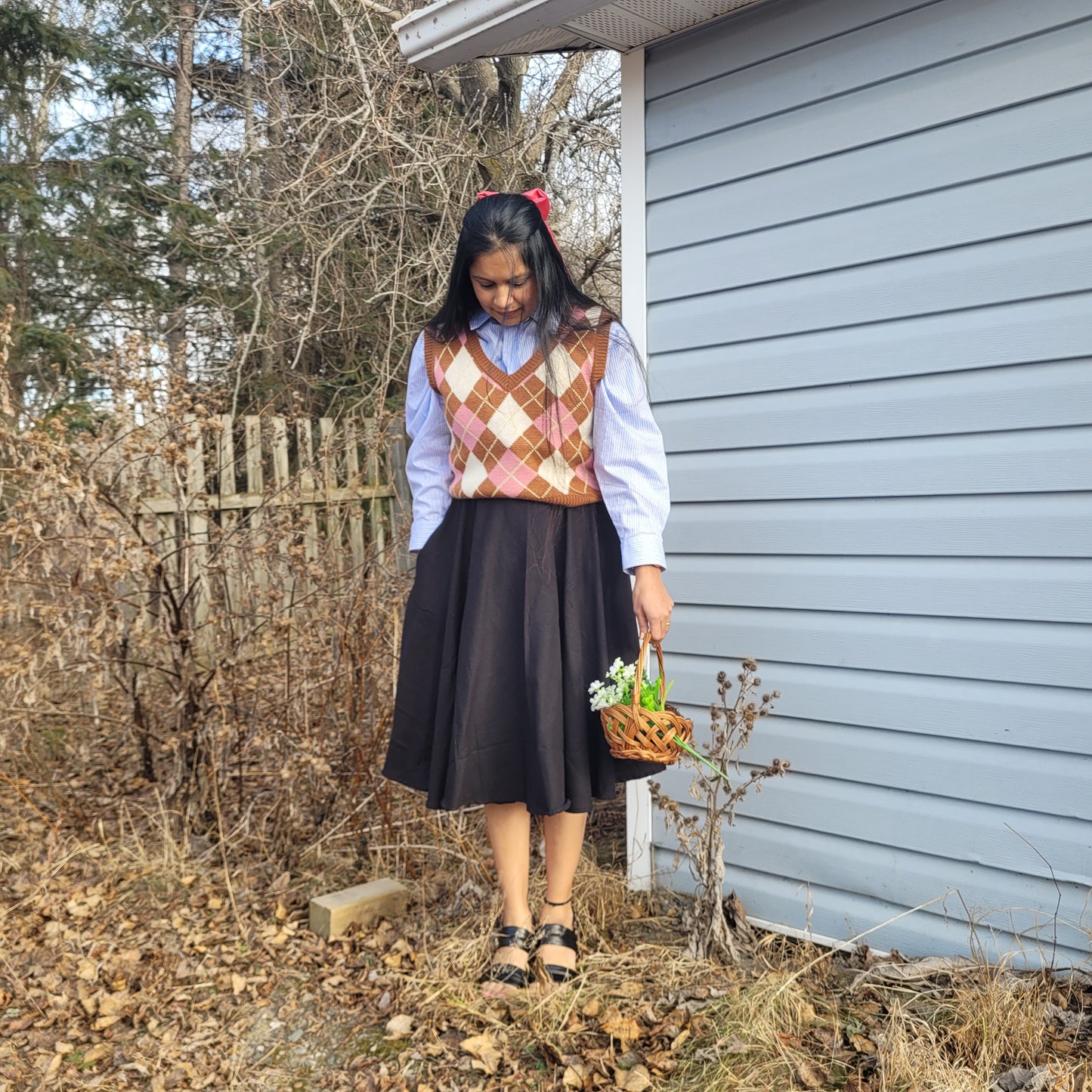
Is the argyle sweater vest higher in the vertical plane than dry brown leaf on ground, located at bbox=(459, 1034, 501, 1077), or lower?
higher

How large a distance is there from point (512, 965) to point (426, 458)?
1.28 metres

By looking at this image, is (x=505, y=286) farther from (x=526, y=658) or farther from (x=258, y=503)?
(x=258, y=503)

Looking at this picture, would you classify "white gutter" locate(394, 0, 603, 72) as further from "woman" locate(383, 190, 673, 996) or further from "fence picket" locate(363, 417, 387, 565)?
"fence picket" locate(363, 417, 387, 565)

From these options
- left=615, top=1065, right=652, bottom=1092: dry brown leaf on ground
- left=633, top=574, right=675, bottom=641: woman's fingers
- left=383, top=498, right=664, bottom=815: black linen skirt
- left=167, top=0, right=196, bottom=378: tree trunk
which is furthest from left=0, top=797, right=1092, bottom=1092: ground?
left=167, top=0, right=196, bottom=378: tree trunk

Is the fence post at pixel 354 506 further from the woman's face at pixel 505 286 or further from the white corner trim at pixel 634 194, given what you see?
the woman's face at pixel 505 286

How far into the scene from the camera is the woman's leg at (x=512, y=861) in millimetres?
2500

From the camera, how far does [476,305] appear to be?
96.7 inches

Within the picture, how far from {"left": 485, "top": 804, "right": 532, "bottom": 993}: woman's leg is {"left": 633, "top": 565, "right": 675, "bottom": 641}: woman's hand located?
584mm

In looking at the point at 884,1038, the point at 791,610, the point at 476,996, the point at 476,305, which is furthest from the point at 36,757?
the point at 884,1038

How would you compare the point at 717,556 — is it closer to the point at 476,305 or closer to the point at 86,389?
the point at 476,305

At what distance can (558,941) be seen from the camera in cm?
252

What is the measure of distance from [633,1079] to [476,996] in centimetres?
48

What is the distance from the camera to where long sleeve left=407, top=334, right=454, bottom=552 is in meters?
2.55

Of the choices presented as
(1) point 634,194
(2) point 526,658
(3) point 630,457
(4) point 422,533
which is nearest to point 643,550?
(3) point 630,457
